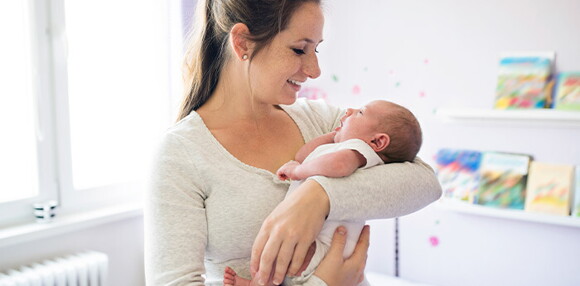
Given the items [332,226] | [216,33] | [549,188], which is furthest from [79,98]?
[549,188]

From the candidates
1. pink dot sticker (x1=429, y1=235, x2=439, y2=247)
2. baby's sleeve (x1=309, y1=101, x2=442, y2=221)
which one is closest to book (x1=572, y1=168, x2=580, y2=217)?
pink dot sticker (x1=429, y1=235, x2=439, y2=247)

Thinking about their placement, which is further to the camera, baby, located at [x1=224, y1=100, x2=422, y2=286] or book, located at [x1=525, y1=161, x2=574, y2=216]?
book, located at [x1=525, y1=161, x2=574, y2=216]

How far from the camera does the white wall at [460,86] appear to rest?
252 cm

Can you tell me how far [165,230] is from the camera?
43.4 inches

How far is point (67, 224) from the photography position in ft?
7.20

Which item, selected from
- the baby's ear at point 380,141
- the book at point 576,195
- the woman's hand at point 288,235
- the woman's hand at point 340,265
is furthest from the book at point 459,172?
the woman's hand at point 288,235

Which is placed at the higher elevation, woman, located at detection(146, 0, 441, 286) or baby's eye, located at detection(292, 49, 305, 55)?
baby's eye, located at detection(292, 49, 305, 55)

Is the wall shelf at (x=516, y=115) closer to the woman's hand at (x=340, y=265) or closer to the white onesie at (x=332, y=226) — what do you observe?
the white onesie at (x=332, y=226)

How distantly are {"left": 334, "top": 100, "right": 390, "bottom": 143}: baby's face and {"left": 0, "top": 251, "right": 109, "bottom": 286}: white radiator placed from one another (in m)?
1.35

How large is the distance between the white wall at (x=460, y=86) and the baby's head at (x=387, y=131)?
1.38m

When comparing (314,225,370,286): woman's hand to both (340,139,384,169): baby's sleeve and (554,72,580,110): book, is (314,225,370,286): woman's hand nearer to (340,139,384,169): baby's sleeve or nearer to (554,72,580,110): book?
(340,139,384,169): baby's sleeve

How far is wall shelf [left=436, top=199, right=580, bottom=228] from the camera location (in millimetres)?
2406

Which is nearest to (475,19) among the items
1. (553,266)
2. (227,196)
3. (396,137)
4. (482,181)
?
(482,181)

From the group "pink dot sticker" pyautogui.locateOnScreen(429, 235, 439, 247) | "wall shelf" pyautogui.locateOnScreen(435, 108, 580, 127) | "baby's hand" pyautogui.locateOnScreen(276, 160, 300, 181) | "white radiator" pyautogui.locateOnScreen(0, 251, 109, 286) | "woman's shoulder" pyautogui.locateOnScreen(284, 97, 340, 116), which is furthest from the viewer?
"pink dot sticker" pyautogui.locateOnScreen(429, 235, 439, 247)
